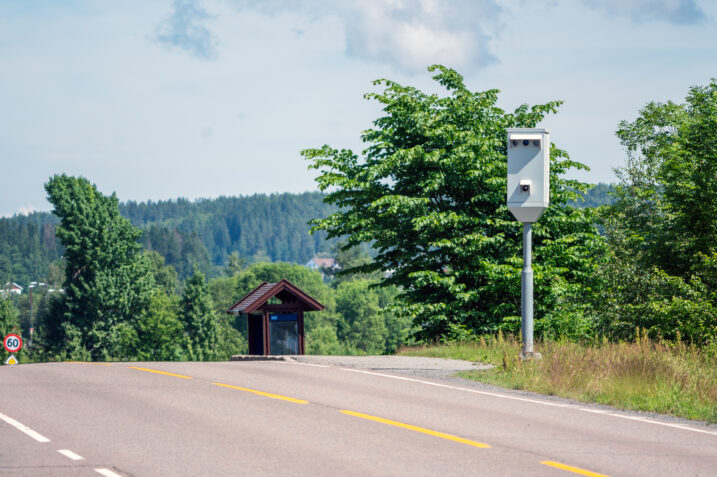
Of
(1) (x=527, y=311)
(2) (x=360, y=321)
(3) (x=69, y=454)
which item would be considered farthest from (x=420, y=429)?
(2) (x=360, y=321)

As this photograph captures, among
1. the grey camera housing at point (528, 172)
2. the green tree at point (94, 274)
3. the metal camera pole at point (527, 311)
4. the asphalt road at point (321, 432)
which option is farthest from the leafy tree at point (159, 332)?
the asphalt road at point (321, 432)

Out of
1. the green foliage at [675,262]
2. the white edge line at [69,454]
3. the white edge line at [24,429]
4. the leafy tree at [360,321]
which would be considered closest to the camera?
the white edge line at [69,454]

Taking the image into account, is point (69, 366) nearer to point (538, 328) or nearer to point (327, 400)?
point (327, 400)

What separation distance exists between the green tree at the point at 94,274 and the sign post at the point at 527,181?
6166 cm

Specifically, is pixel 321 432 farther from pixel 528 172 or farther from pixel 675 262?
pixel 675 262

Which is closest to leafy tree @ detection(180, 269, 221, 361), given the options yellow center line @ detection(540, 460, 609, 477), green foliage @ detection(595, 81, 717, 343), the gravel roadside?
green foliage @ detection(595, 81, 717, 343)

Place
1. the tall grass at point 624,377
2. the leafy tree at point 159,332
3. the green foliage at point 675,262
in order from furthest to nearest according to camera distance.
Answer: the leafy tree at point 159,332 < the green foliage at point 675,262 < the tall grass at point 624,377

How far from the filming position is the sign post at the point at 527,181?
16141mm

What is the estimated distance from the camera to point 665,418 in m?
11.2

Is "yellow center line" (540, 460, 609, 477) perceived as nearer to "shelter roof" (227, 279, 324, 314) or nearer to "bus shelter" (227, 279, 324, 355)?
"shelter roof" (227, 279, 324, 314)

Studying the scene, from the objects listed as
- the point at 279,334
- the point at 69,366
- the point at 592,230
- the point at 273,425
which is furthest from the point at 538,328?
the point at 273,425

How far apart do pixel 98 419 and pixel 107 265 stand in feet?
220

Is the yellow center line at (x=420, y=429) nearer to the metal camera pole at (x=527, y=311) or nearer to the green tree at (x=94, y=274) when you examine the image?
the metal camera pole at (x=527, y=311)

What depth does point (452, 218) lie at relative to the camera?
2588 centimetres
